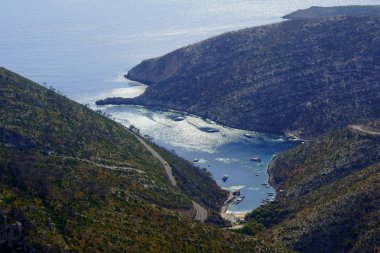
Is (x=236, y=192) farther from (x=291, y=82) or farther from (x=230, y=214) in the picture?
(x=291, y=82)

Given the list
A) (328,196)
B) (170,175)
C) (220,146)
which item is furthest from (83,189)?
(220,146)

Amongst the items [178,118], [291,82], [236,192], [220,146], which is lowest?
[236,192]

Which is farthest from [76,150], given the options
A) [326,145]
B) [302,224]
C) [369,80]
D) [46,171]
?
[369,80]

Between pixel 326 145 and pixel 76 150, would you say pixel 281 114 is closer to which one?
pixel 326 145

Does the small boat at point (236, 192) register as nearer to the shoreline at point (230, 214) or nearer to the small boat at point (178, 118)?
the shoreline at point (230, 214)

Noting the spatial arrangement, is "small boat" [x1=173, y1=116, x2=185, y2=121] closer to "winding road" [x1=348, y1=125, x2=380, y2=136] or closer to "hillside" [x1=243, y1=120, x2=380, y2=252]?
"hillside" [x1=243, y1=120, x2=380, y2=252]

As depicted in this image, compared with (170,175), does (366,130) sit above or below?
above

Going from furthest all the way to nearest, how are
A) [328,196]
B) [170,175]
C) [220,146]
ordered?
[220,146] → [170,175] → [328,196]
